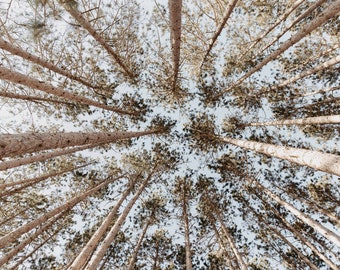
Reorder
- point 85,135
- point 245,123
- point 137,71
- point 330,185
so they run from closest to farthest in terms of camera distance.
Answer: point 85,135 → point 330,185 → point 137,71 → point 245,123

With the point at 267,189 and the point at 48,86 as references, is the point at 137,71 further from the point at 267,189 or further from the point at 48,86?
the point at 267,189

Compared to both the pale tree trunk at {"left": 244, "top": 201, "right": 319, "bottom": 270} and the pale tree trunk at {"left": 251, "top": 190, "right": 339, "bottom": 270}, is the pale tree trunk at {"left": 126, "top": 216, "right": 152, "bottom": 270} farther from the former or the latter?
the pale tree trunk at {"left": 251, "top": 190, "right": 339, "bottom": 270}

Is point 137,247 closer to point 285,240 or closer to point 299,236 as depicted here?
point 285,240

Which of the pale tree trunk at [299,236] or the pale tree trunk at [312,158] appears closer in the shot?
the pale tree trunk at [312,158]

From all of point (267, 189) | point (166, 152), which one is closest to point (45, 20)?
point (166, 152)

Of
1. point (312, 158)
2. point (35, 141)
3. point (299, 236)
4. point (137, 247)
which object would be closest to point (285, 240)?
point (299, 236)

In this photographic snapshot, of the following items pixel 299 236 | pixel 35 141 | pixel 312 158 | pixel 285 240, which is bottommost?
pixel 285 240

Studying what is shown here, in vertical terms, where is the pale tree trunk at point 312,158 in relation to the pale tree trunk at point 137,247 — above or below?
above

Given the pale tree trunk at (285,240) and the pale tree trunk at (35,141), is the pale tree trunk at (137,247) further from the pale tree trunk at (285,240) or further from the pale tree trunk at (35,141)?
the pale tree trunk at (35,141)

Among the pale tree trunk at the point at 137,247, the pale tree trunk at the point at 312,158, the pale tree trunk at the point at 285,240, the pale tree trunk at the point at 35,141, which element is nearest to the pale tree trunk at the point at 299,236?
the pale tree trunk at the point at 285,240

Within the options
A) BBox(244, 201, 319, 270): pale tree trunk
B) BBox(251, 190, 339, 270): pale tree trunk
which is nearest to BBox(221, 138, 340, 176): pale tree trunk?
BBox(251, 190, 339, 270): pale tree trunk

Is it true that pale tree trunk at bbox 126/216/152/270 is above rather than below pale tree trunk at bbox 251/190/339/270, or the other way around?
below
